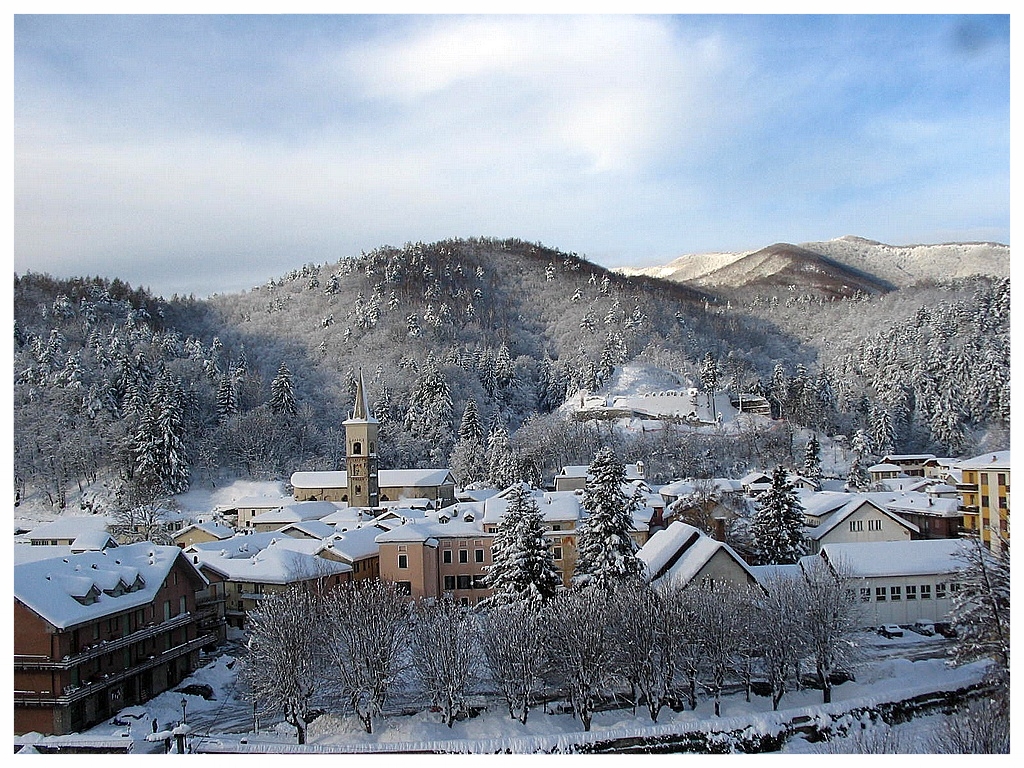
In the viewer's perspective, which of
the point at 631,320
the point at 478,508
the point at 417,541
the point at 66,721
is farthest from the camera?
the point at 631,320

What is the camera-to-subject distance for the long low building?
62562 mm

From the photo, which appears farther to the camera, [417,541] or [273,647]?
[417,541]

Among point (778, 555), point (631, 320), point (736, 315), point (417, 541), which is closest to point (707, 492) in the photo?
point (778, 555)

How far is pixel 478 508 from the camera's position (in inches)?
1576

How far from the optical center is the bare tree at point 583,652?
824 inches

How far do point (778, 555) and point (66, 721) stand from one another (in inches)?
1007

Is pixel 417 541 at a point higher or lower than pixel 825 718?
higher

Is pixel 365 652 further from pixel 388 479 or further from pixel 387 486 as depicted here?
pixel 388 479

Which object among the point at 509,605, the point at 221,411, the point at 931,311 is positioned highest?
the point at 931,311

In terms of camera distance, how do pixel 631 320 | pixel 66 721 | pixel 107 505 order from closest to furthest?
pixel 66 721 → pixel 107 505 → pixel 631 320

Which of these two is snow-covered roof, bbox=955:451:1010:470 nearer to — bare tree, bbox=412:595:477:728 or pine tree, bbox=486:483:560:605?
pine tree, bbox=486:483:560:605

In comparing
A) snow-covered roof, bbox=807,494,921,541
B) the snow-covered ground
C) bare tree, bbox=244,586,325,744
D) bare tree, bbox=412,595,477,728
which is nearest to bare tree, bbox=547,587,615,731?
the snow-covered ground
